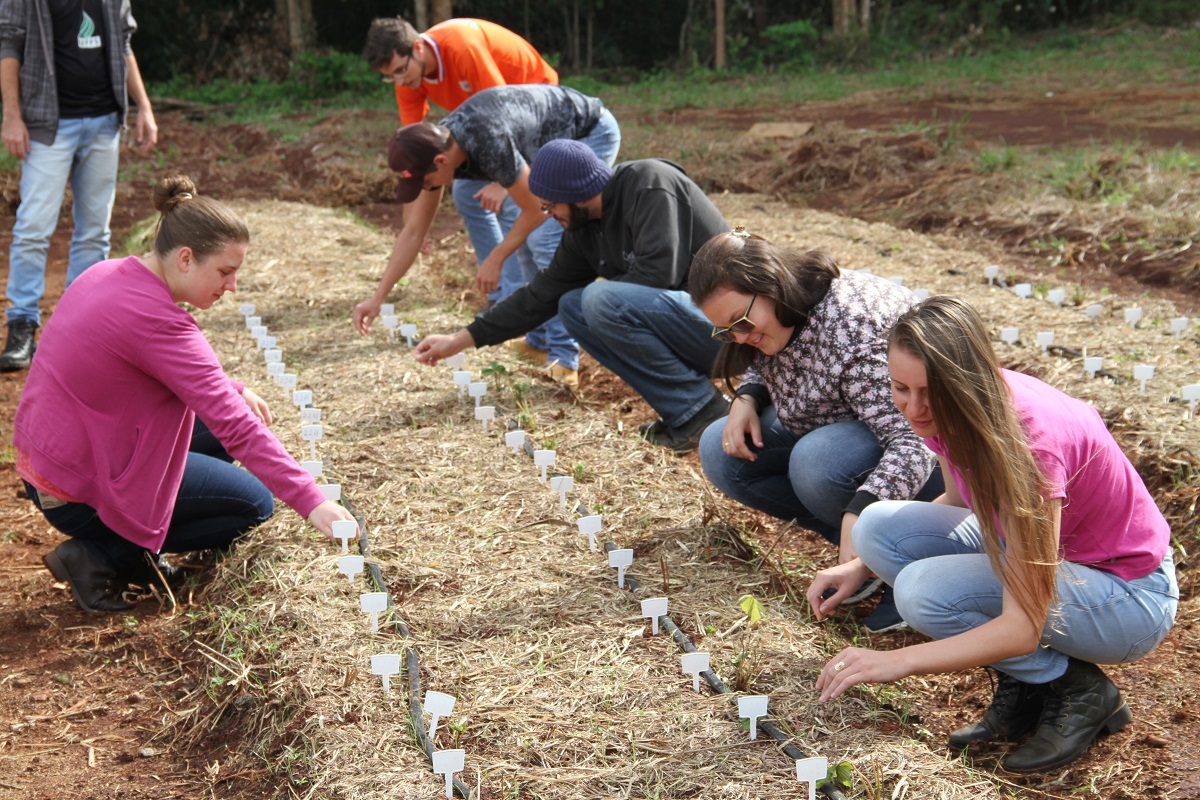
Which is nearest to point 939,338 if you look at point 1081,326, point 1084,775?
point 1084,775

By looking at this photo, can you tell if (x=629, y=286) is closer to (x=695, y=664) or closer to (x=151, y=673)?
(x=695, y=664)

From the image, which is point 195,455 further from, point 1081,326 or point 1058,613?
point 1081,326

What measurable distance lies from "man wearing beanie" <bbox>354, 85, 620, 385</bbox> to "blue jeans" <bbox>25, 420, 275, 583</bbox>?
1.27m

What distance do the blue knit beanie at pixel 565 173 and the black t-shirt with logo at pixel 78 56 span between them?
8.35 ft

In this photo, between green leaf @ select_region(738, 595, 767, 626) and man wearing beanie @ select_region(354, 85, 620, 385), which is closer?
green leaf @ select_region(738, 595, 767, 626)

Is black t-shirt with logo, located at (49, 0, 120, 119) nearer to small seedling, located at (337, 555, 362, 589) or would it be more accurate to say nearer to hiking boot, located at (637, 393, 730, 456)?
hiking boot, located at (637, 393, 730, 456)

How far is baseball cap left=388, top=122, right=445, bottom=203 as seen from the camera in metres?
4.09

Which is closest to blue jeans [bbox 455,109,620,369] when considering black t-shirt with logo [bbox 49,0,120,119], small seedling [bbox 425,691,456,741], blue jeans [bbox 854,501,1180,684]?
black t-shirt with logo [bbox 49,0,120,119]

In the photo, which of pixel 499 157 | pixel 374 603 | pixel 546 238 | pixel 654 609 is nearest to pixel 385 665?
pixel 374 603

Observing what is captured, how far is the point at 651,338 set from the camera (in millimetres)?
3957

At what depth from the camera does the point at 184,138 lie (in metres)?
11.0

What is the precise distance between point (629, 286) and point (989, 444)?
6.71ft

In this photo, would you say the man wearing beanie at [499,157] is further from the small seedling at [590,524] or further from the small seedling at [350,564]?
the small seedling at [350,564]

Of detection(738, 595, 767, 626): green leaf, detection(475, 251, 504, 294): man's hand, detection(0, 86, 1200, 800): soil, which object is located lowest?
detection(0, 86, 1200, 800): soil
